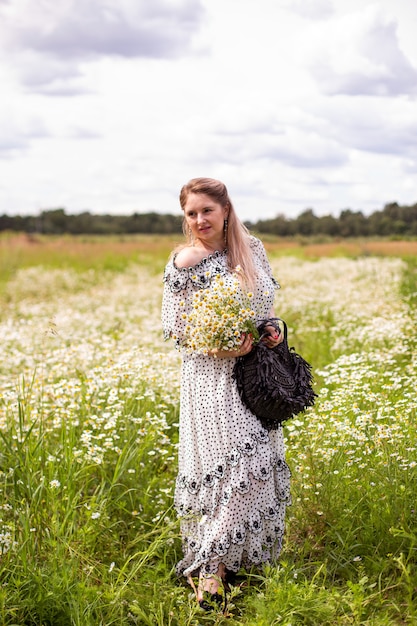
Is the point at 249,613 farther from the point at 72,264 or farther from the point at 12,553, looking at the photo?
the point at 72,264

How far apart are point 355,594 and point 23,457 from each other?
195 centimetres

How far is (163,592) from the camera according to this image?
353 cm

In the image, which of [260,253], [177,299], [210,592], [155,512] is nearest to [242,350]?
[177,299]

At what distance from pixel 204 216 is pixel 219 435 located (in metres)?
1.09

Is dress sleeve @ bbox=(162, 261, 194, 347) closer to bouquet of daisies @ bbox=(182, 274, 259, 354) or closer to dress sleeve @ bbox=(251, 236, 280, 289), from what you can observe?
bouquet of daisies @ bbox=(182, 274, 259, 354)

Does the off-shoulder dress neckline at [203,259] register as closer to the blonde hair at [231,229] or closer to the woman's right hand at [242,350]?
the blonde hair at [231,229]

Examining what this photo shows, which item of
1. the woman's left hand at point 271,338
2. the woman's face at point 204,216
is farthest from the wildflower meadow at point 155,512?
the woman's face at point 204,216

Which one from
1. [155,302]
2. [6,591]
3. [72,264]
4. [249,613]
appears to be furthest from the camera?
[72,264]

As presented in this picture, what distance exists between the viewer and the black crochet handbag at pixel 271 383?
3477 millimetres

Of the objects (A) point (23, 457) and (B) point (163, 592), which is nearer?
(B) point (163, 592)

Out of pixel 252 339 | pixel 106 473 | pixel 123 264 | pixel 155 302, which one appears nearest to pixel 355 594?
pixel 252 339

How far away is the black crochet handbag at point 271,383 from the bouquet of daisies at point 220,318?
0.41 feet

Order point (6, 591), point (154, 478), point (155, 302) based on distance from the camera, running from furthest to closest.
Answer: point (155, 302) < point (154, 478) < point (6, 591)

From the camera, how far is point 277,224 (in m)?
33.4
